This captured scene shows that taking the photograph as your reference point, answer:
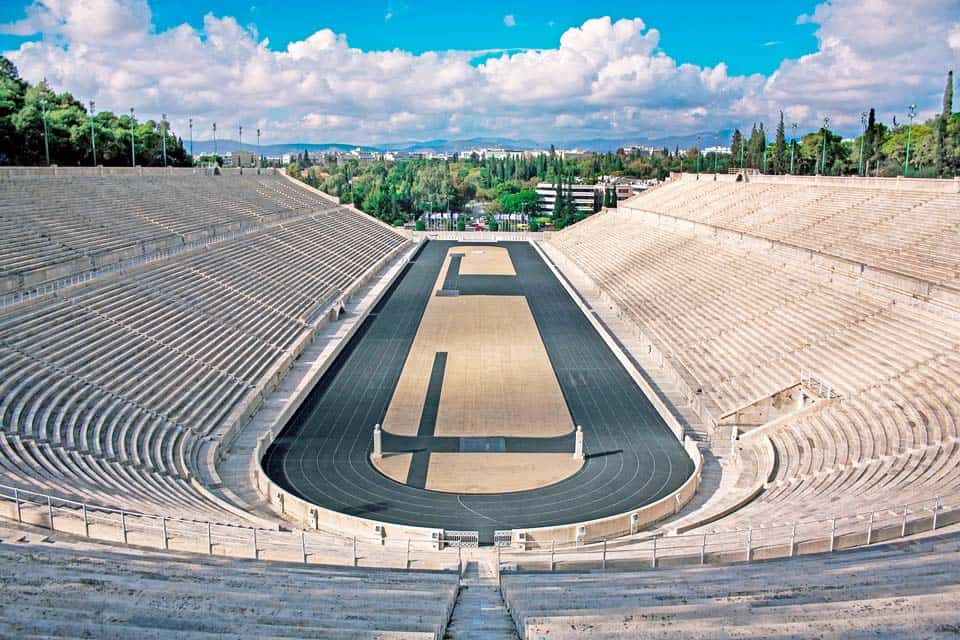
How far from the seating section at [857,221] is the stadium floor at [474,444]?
30.3 feet

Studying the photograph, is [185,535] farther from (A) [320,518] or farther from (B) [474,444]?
(B) [474,444]

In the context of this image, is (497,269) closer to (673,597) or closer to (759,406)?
(759,406)

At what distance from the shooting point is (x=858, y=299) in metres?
21.9

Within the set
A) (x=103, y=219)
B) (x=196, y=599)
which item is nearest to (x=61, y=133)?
(x=103, y=219)

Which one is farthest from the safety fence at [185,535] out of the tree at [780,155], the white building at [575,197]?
the white building at [575,197]

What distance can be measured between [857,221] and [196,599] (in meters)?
29.0

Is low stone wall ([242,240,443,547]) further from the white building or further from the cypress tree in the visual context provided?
the white building

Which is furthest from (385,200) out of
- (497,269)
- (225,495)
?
(225,495)

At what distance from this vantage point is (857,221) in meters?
29.8

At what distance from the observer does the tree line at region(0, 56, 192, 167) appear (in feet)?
147

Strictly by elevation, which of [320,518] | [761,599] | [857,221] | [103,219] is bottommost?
[320,518]

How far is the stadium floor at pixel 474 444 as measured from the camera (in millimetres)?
14133

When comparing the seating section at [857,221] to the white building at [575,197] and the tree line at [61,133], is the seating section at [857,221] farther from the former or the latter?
the white building at [575,197]

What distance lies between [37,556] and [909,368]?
643 inches
